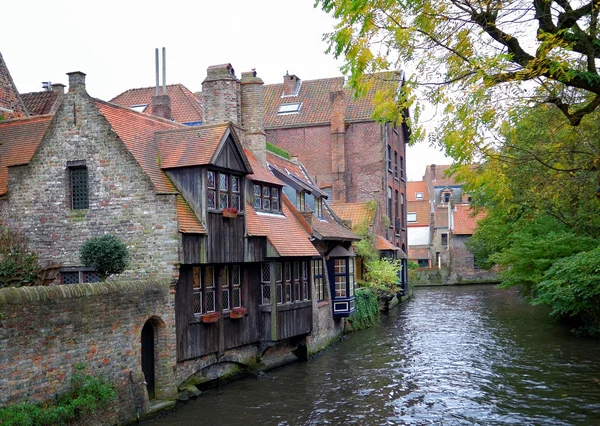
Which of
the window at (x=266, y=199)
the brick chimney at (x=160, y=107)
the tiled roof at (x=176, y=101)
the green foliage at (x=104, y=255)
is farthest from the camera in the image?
the tiled roof at (x=176, y=101)

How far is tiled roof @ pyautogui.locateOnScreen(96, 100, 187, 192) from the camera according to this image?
54.9 ft

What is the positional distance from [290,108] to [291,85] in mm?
2443

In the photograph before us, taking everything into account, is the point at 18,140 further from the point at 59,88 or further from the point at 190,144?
the point at 59,88

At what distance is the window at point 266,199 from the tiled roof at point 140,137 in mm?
3719

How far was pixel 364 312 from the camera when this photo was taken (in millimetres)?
30266

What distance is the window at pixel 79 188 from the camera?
1700 cm

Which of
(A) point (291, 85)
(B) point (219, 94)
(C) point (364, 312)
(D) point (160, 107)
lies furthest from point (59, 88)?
(A) point (291, 85)

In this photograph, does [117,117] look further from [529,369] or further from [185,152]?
[529,369]

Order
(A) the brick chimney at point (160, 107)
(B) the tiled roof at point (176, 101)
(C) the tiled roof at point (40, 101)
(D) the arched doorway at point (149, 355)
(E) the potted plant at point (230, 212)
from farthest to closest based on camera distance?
(B) the tiled roof at point (176, 101), (A) the brick chimney at point (160, 107), (C) the tiled roof at point (40, 101), (E) the potted plant at point (230, 212), (D) the arched doorway at point (149, 355)

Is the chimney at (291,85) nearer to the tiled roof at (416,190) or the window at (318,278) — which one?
the window at (318,278)

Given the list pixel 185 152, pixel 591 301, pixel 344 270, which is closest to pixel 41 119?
pixel 185 152

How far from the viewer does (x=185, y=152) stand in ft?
57.0

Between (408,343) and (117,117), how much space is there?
14.2 metres

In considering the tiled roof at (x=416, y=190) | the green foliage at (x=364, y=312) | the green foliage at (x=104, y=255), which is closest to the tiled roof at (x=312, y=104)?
the green foliage at (x=364, y=312)
